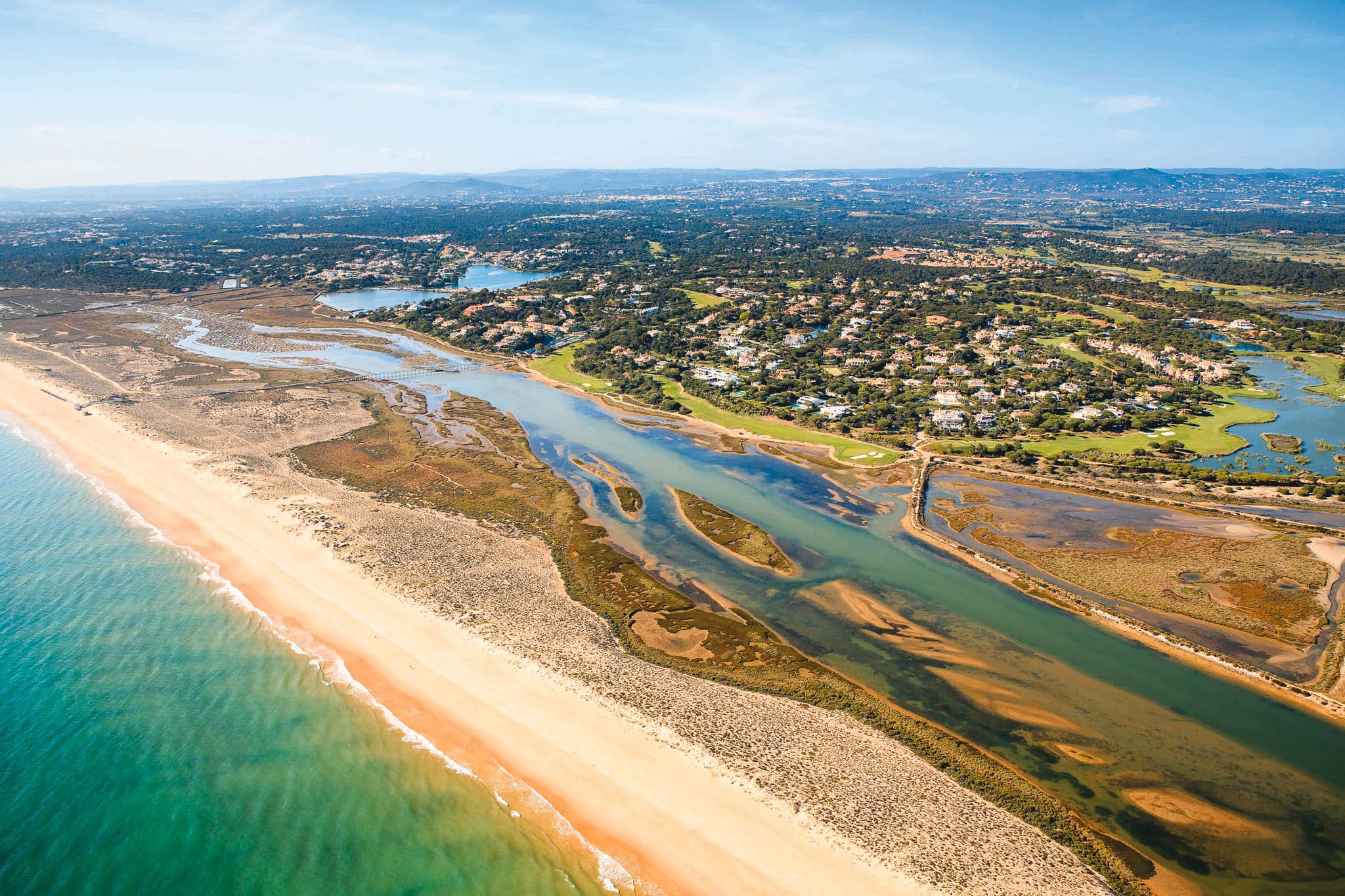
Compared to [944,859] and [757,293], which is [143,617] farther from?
[757,293]

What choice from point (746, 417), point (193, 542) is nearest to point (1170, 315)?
point (746, 417)

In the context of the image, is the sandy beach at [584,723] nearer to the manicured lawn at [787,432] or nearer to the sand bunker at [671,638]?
the sand bunker at [671,638]

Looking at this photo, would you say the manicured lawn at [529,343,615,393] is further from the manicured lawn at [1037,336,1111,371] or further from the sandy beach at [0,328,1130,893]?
the manicured lawn at [1037,336,1111,371]

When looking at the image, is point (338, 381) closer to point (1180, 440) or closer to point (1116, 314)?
point (1180, 440)

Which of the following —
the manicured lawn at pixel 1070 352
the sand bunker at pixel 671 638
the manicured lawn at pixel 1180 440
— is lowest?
the sand bunker at pixel 671 638

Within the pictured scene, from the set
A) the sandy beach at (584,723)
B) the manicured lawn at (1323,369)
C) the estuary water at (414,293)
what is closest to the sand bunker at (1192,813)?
the sandy beach at (584,723)

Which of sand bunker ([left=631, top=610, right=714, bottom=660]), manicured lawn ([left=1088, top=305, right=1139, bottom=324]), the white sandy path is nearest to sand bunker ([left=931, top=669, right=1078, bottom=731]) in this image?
the white sandy path
